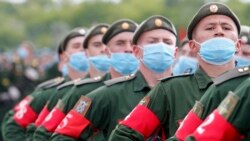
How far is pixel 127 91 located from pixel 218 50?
143cm

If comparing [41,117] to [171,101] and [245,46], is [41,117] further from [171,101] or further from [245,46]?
[171,101]

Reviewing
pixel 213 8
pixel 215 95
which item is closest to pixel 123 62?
pixel 213 8

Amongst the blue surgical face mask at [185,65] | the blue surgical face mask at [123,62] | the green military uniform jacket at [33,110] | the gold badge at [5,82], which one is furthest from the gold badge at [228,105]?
the gold badge at [5,82]

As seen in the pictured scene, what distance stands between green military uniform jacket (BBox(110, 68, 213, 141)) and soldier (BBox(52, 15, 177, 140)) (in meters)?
0.83

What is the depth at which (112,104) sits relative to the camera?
840 cm

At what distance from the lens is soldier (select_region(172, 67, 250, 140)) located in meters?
6.06

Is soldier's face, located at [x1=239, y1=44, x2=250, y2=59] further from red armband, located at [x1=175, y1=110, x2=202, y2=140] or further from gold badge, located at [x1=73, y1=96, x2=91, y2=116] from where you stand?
red armband, located at [x1=175, y1=110, x2=202, y2=140]

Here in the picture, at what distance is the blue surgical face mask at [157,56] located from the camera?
8406 mm

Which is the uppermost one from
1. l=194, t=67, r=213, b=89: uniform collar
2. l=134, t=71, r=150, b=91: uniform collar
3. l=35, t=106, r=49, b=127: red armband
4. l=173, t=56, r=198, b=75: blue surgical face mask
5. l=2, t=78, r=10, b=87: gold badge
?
l=194, t=67, r=213, b=89: uniform collar

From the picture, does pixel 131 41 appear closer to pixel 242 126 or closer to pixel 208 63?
pixel 208 63

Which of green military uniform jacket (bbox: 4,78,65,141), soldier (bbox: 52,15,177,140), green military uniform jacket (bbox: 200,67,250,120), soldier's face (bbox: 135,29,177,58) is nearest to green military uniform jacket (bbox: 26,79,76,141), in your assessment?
green military uniform jacket (bbox: 4,78,65,141)

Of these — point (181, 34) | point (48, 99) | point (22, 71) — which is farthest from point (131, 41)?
point (22, 71)

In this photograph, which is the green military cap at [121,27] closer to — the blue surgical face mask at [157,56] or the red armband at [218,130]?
the blue surgical face mask at [157,56]

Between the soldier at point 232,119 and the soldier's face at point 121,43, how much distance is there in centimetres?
383
